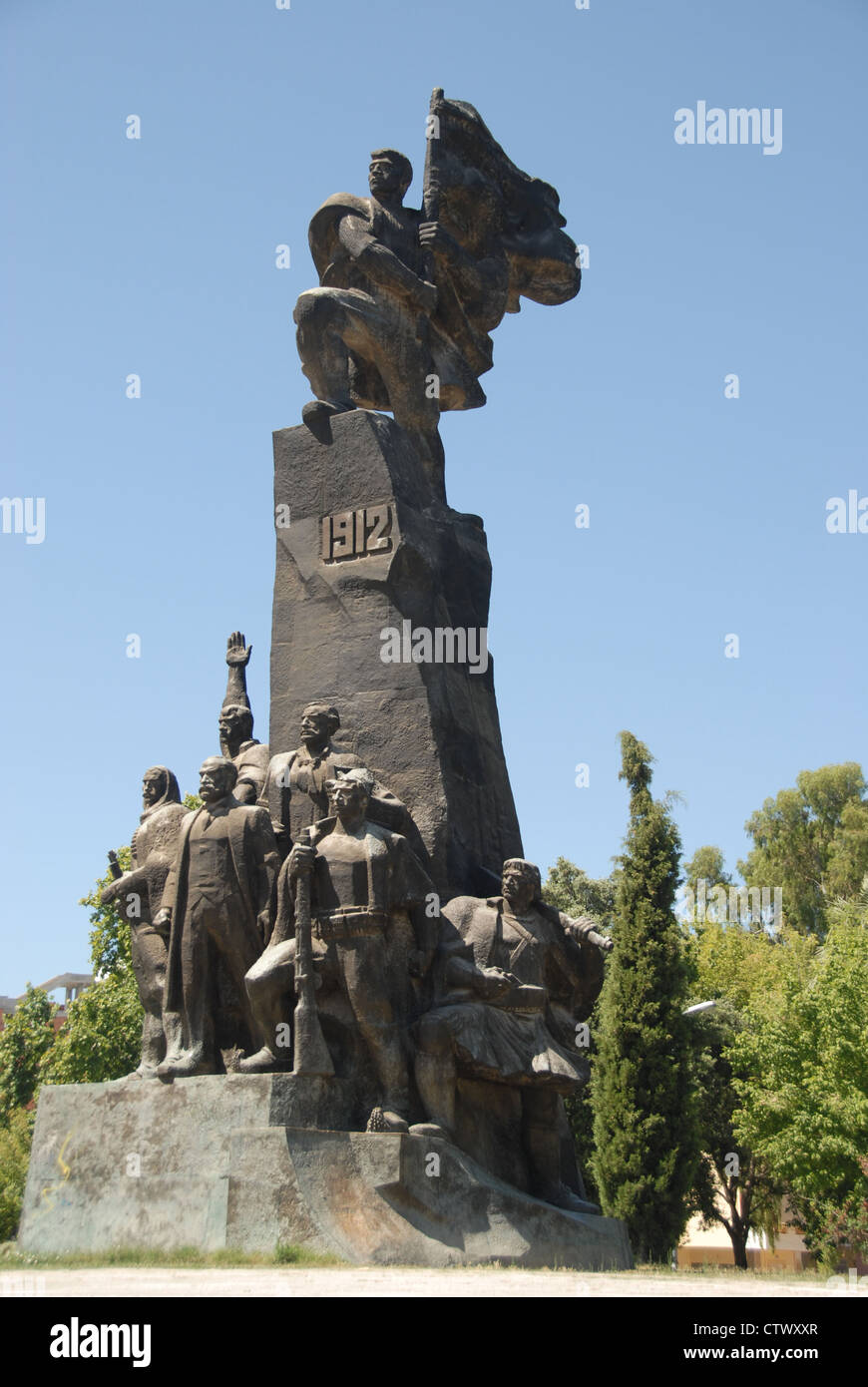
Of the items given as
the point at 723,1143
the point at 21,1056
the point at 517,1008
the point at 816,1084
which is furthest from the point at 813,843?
the point at 517,1008

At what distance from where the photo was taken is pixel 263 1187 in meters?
8.39

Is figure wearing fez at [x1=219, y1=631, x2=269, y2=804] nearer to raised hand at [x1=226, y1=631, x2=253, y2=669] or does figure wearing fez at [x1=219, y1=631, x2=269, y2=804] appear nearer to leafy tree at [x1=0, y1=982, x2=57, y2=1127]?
raised hand at [x1=226, y1=631, x2=253, y2=669]

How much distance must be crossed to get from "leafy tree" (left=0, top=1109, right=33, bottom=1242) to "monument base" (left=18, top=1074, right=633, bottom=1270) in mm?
20049

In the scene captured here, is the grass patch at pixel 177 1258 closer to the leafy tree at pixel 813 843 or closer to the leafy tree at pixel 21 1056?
the leafy tree at pixel 21 1056

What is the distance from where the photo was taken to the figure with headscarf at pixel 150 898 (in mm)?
10648

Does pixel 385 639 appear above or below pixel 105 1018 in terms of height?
above

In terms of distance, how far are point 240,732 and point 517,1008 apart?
356 cm

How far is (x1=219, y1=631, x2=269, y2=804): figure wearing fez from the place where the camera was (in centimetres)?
1124

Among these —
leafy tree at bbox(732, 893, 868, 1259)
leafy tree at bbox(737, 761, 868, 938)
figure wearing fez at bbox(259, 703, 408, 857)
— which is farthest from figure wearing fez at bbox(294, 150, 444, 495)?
leafy tree at bbox(737, 761, 868, 938)

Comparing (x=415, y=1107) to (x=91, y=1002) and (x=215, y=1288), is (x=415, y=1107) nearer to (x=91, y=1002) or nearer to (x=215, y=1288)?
(x=215, y=1288)

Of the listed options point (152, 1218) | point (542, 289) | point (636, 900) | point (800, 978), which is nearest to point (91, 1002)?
point (636, 900)

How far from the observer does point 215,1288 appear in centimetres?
656

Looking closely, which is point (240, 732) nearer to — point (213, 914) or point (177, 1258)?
point (213, 914)
